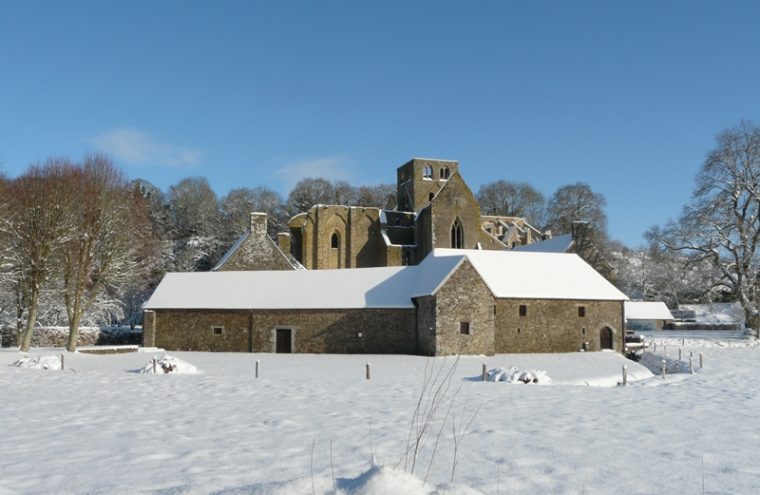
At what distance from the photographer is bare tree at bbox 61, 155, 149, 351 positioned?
1321 inches

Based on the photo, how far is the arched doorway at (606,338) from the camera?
35.9 meters

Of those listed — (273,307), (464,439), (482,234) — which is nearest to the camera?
(464,439)

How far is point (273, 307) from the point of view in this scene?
34.9m

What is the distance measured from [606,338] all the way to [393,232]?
28318 millimetres

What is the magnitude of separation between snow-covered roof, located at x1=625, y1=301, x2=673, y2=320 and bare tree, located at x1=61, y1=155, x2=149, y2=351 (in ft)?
149

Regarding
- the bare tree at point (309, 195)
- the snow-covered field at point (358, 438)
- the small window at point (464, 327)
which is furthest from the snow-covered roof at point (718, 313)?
the bare tree at point (309, 195)

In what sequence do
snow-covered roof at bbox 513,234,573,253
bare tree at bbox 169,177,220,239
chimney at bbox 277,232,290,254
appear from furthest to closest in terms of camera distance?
bare tree at bbox 169,177,220,239, chimney at bbox 277,232,290,254, snow-covered roof at bbox 513,234,573,253

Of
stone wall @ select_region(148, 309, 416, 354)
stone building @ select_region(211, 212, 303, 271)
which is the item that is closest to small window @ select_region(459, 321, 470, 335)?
stone wall @ select_region(148, 309, 416, 354)

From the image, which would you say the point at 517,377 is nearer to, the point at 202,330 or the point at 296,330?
the point at 296,330

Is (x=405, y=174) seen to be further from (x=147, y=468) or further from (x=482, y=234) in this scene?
(x=147, y=468)

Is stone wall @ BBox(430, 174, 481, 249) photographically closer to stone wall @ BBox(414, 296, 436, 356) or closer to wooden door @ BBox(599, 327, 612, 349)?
wooden door @ BBox(599, 327, 612, 349)

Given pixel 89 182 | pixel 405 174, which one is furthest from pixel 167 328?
pixel 405 174

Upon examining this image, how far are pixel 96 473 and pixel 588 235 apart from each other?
148 ft

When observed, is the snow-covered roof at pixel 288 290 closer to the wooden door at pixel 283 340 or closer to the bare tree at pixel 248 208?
the wooden door at pixel 283 340
